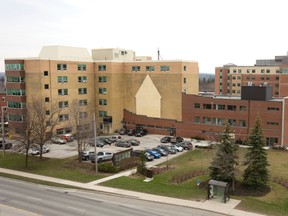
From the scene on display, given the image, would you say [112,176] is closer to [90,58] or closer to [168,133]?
[168,133]

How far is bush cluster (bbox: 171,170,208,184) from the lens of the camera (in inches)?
1581

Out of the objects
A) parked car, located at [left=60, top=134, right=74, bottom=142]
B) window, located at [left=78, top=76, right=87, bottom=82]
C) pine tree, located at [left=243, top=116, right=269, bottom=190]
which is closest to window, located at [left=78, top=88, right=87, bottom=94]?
window, located at [left=78, top=76, right=87, bottom=82]

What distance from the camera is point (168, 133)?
7556 centimetres

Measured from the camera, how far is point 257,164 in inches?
1396

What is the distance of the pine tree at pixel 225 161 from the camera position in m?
35.4

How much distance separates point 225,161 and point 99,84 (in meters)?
50.8

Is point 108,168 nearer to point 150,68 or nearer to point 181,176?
point 181,176

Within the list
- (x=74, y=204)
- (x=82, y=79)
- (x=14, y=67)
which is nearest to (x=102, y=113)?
(x=82, y=79)

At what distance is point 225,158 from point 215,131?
1388 inches

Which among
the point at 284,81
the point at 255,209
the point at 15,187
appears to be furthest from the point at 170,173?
the point at 284,81

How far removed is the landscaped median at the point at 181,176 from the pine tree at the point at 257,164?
156 cm

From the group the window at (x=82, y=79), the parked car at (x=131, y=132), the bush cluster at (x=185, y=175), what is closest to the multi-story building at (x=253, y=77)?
the parked car at (x=131, y=132)

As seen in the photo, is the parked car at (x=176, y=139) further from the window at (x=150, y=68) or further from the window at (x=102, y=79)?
the window at (x=102, y=79)

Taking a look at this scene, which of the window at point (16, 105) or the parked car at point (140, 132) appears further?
the parked car at point (140, 132)
